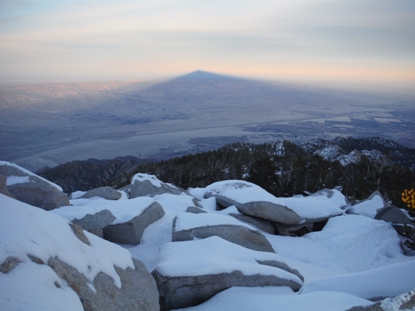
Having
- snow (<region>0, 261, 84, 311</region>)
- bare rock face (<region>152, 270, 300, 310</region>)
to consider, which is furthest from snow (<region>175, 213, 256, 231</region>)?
snow (<region>0, 261, 84, 311</region>)

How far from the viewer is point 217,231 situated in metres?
9.28

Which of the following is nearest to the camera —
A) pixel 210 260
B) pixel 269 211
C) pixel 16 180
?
pixel 210 260

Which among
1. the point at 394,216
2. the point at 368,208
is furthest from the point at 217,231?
the point at 368,208

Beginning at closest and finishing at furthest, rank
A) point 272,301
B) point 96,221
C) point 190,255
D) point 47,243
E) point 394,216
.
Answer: point 47,243 < point 272,301 < point 190,255 < point 96,221 < point 394,216

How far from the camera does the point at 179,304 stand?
629 cm

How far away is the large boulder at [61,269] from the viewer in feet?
10.3

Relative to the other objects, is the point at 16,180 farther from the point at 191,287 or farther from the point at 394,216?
the point at 394,216

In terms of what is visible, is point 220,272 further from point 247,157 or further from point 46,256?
point 247,157

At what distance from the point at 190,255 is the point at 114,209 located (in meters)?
4.06

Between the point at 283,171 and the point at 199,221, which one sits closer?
the point at 199,221

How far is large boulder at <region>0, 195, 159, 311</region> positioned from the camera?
10.3 ft

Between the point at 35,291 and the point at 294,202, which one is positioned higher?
the point at 35,291

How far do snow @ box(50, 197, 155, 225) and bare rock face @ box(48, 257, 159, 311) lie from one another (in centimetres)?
333

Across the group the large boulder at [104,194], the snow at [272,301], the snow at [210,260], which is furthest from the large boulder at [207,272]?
the large boulder at [104,194]
